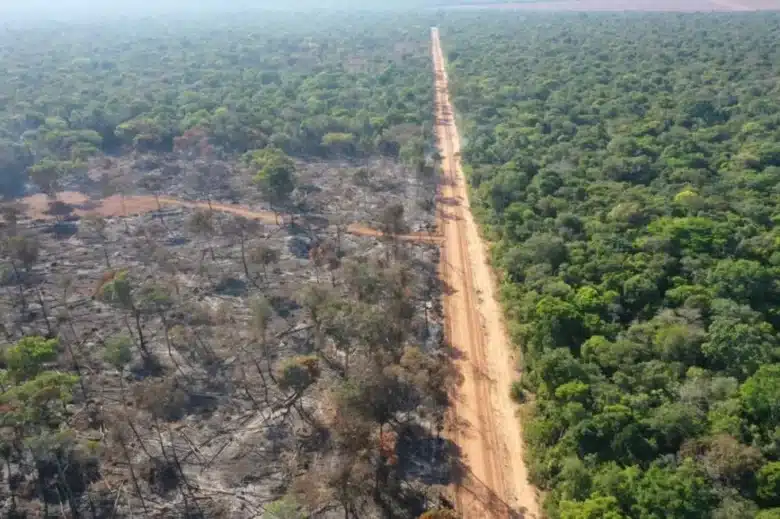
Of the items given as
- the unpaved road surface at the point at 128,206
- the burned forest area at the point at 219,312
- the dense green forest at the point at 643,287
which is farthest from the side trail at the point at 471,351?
the dense green forest at the point at 643,287

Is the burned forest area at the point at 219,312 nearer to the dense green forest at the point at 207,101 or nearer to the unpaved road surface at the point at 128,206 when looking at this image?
the unpaved road surface at the point at 128,206

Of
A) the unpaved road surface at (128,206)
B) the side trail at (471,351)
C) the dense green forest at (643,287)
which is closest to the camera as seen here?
the dense green forest at (643,287)

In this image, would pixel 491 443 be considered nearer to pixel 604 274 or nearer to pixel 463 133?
pixel 604 274

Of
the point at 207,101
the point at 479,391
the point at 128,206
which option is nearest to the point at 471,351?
the point at 479,391

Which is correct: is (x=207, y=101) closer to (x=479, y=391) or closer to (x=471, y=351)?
(x=471, y=351)

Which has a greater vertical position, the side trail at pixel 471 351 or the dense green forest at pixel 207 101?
the dense green forest at pixel 207 101

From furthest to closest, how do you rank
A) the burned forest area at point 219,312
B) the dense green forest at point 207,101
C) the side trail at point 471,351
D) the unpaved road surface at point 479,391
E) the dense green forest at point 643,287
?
the dense green forest at point 207,101 → the side trail at point 471,351 → the unpaved road surface at point 479,391 → the burned forest area at point 219,312 → the dense green forest at point 643,287
